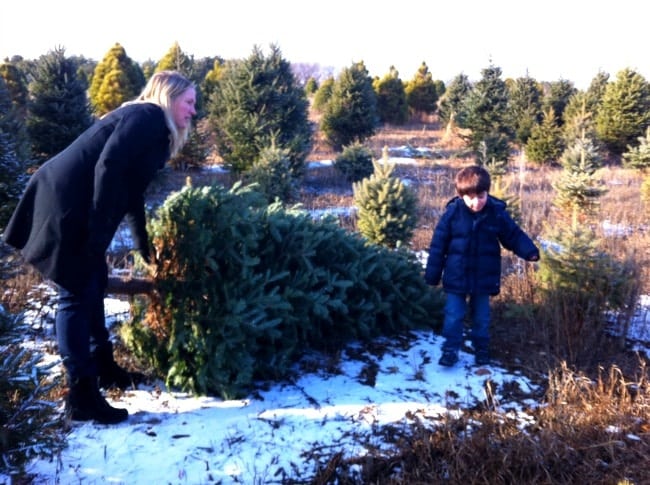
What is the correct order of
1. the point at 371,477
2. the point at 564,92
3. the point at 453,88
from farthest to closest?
1. the point at 453,88
2. the point at 564,92
3. the point at 371,477

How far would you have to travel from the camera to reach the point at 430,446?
2.69 metres

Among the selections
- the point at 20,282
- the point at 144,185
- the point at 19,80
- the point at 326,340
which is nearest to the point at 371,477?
the point at 326,340

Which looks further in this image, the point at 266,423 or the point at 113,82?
the point at 113,82

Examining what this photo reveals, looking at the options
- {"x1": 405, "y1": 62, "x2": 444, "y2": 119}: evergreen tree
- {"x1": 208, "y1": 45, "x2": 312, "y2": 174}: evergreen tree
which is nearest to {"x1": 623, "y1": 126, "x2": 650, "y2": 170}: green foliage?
{"x1": 208, "y1": 45, "x2": 312, "y2": 174}: evergreen tree

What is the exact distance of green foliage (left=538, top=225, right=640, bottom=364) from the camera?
4.09 meters

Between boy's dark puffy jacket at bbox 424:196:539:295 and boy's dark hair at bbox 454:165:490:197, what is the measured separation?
6.3 inches

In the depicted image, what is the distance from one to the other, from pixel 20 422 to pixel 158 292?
1.27 m

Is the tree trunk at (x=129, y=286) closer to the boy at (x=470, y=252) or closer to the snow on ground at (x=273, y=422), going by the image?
the snow on ground at (x=273, y=422)

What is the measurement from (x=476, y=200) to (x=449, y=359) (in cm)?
112

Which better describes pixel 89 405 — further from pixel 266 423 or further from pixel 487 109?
pixel 487 109

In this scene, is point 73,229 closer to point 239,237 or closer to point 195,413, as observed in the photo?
point 239,237

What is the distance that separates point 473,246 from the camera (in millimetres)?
3717

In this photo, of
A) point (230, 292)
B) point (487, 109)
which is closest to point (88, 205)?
point (230, 292)

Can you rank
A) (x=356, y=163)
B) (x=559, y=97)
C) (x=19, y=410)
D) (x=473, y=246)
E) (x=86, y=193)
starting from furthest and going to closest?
(x=559, y=97) → (x=356, y=163) → (x=473, y=246) → (x=86, y=193) → (x=19, y=410)
